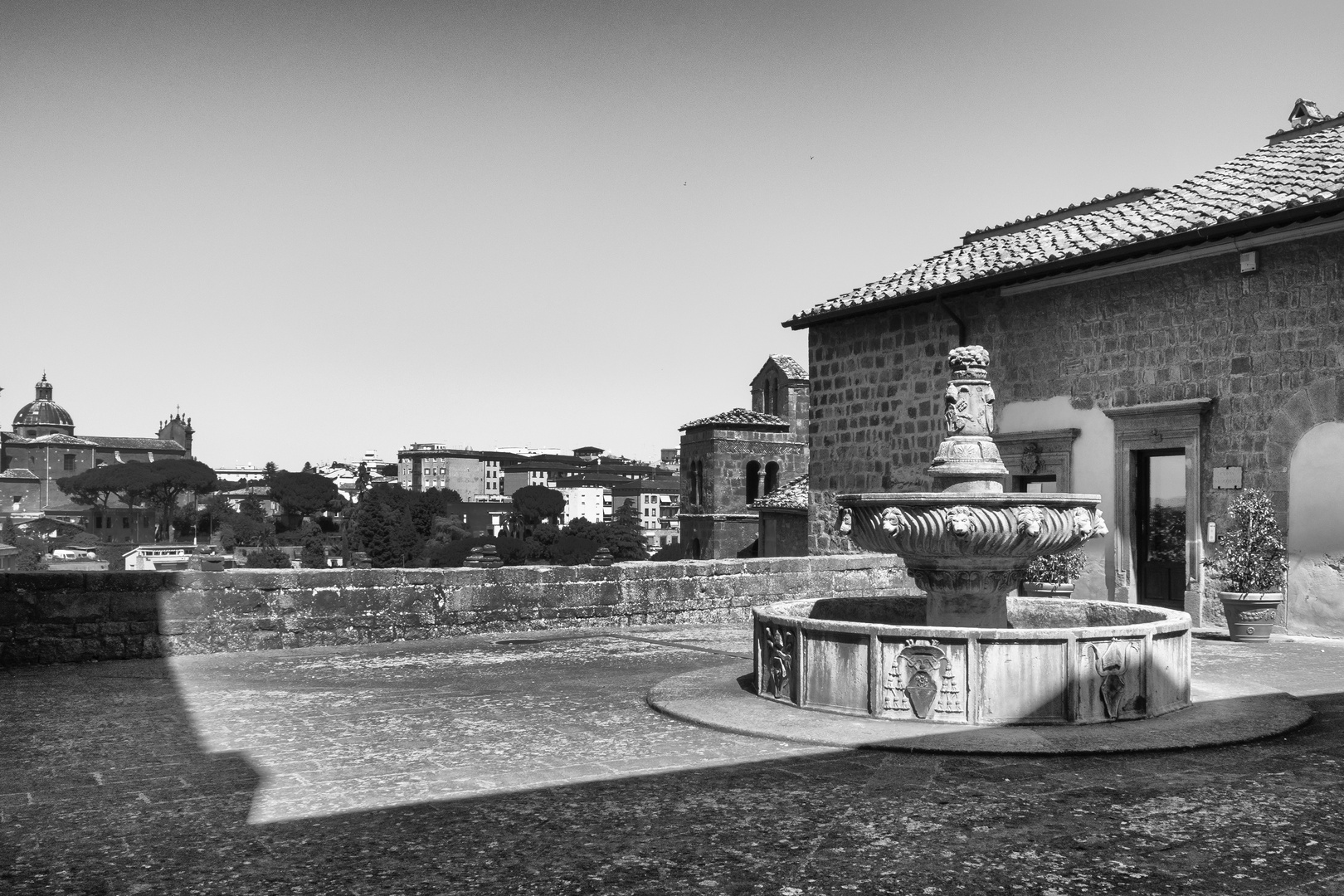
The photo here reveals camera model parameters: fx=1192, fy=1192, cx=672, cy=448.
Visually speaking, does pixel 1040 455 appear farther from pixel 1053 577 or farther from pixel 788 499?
pixel 788 499

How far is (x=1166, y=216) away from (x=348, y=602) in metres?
9.61

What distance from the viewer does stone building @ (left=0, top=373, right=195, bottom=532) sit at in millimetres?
120062

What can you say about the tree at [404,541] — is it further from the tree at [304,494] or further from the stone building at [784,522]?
the stone building at [784,522]

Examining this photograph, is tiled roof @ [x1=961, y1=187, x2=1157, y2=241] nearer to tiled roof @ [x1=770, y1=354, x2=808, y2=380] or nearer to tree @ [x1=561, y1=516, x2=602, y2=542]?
tiled roof @ [x1=770, y1=354, x2=808, y2=380]

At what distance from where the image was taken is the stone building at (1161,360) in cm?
1134

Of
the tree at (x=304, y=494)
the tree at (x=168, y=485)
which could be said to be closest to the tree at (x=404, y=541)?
the tree at (x=304, y=494)

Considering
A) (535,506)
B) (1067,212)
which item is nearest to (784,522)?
(1067,212)

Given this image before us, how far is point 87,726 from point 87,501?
125 meters

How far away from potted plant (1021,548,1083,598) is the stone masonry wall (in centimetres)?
149

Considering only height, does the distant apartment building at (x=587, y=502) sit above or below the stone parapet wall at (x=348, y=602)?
above

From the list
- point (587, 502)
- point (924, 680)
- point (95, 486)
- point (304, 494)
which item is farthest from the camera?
point (587, 502)

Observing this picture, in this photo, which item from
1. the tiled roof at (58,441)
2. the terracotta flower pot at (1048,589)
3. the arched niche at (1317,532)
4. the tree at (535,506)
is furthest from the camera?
the tiled roof at (58,441)

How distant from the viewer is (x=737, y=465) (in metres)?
50.4

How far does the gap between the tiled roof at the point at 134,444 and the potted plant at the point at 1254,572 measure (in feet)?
479
